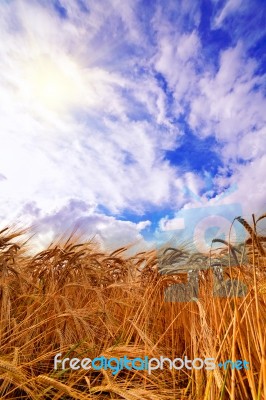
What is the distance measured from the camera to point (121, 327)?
243cm

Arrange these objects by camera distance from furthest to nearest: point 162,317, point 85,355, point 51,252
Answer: point 51,252
point 162,317
point 85,355

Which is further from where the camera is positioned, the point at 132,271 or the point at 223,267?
the point at 132,271

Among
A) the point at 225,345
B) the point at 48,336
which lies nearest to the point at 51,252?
the point at 48,336

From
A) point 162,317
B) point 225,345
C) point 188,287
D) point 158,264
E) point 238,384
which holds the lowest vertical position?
point 238,384

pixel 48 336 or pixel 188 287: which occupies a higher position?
pixel 188 287

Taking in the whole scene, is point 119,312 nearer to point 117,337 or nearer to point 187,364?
point 117,337

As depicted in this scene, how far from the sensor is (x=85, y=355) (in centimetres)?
198

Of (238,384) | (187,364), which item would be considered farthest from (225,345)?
(187,364)

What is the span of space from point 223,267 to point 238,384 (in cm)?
102

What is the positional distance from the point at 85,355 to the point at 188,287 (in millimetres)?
931

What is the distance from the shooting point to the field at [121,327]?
1338 millimetres

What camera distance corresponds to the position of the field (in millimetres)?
1338

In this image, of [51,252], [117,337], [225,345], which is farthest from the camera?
[51,252]

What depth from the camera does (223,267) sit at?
7.47 feet
